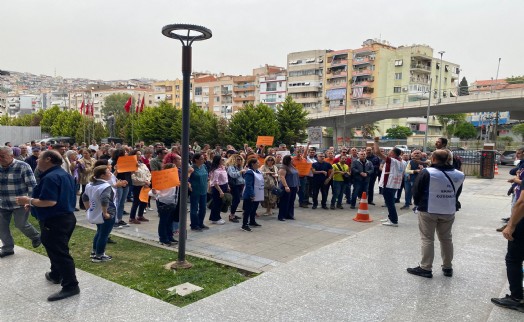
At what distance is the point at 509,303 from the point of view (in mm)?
4824

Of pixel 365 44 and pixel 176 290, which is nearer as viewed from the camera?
pixel 176 290

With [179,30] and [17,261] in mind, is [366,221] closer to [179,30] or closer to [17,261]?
[179,30]

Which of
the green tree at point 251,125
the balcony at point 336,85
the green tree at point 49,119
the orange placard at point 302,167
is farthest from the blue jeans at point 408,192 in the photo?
the balcony at point 336,85

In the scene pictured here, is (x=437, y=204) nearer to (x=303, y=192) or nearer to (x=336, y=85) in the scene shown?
(x=303, y=192)

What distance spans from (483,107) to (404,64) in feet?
111

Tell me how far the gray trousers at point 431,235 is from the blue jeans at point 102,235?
188 inches

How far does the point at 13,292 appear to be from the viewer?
5.04 metres

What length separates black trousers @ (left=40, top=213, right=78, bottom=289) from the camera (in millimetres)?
4891

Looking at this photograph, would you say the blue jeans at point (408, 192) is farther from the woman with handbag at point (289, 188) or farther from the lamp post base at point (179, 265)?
the lamp post base at point (179, 265)

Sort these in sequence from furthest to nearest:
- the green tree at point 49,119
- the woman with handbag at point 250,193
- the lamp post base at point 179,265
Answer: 1. the green tree at point 49,119
2. the woman with handbag at point 250,193
3. the lamp post base at point 179,265

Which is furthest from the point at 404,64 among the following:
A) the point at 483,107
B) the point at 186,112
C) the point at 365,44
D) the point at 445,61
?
the point at 186,112

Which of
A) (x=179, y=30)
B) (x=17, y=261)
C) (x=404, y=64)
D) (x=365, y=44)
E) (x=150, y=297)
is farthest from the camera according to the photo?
(x=365, y=44)

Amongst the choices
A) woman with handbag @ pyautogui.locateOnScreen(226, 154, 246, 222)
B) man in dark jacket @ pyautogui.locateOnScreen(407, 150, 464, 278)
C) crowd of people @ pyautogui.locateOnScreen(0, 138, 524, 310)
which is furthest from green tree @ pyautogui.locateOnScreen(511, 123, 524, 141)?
man in dark jacket @ pyautogui.locateOnScreen(407, 150, 464, 278)

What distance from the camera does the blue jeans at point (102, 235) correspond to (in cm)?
628
